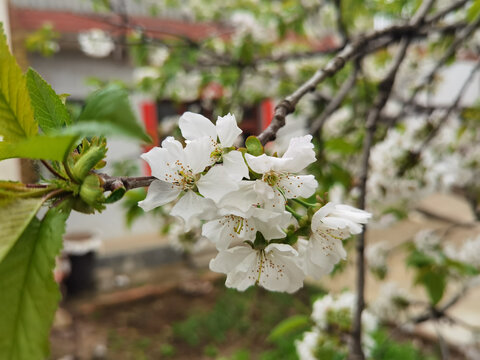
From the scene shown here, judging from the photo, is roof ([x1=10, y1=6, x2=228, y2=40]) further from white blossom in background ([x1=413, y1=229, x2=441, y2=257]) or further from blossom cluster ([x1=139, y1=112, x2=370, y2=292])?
blossom cluster ([x1=139, y1=112, x2=370, y2=292])

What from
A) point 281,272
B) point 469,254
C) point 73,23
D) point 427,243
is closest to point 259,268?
point 281,272

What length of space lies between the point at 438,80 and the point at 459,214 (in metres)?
3.30

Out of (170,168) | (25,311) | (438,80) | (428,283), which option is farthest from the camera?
(438,80)

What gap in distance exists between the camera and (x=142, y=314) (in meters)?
3.97

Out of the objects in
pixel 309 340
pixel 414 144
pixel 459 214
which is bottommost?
pixel 459 214

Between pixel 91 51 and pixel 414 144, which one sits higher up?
pixel 91 51

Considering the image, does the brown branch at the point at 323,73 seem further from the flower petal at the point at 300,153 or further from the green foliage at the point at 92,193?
the green foliage at the point at 92,193

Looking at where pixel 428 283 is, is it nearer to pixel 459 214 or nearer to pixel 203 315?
pixel 203 315

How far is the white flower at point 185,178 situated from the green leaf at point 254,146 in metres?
0.04

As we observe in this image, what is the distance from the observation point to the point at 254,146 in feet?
1.48

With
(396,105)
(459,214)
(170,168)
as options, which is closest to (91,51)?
(396,105)

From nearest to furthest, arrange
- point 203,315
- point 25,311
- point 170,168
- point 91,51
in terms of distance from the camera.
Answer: point 25,311 < point 170,168 < point 91,51 < point 203,315

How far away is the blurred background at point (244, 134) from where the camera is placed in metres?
1.52

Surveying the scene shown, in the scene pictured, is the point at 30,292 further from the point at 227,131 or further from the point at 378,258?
the point at 378,258
